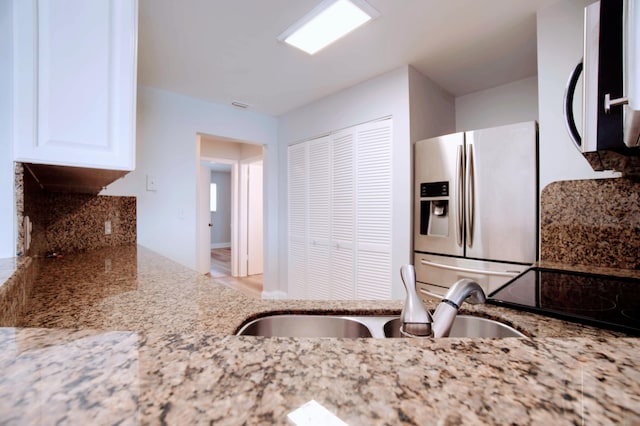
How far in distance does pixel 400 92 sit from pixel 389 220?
1.12 meters

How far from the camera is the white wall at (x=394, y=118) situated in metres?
2.38

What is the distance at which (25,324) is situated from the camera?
65 cm

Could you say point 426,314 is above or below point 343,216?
below

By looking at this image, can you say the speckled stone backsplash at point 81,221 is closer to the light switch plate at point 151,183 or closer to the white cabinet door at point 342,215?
the light switch plate at point 151,183

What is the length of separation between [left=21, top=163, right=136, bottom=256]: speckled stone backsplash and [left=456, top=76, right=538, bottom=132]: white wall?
332 cm

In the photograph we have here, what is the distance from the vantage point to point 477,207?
198 centimetres

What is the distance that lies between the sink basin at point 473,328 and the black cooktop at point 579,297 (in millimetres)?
85

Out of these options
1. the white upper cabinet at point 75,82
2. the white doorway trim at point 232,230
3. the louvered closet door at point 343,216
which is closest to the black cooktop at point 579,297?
the white upper cabinet at point 75,82

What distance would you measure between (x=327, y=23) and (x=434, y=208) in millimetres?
1546

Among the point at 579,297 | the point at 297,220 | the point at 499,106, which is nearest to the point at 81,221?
the point at 297,220

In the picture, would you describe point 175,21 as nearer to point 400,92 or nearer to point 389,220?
point 400,92

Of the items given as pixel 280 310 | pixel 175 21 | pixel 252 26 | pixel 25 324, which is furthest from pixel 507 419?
pixel 175 21

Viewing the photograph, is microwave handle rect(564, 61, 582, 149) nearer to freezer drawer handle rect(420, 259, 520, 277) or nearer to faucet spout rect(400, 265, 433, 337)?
faucet spout rect(400, 265, 433, 337)

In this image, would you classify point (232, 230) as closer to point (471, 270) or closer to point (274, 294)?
point (274, 294)
